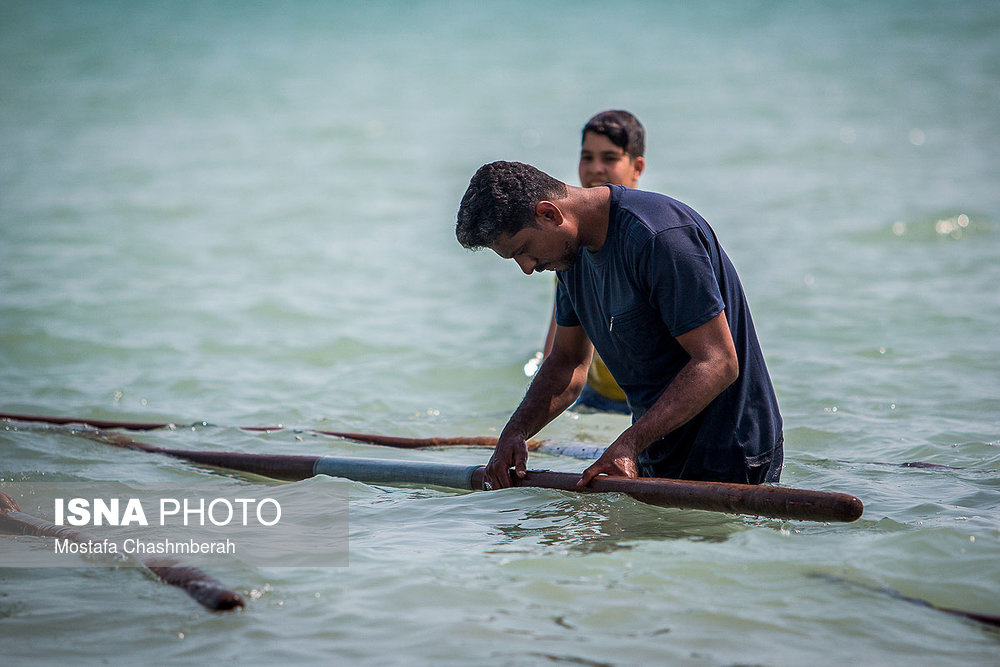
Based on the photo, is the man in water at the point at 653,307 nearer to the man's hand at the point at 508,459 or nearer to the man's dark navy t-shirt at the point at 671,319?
the man's dark navy t-shirt at the point at 671,319

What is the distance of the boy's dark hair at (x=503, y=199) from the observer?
3275mm

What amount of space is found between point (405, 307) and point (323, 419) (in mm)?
4216

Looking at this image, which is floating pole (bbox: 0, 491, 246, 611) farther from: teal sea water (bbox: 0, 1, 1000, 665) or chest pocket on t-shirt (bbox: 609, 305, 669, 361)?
chest pocket on t-shirt (bbox: 609, 305, 669, 361)

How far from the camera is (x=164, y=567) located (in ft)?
11.1

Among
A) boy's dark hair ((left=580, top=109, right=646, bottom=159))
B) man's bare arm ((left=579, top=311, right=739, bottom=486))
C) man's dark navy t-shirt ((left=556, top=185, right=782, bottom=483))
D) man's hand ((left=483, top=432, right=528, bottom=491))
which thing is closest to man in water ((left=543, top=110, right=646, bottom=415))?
boy's dark hair ((left=580, top=109, right=646, bottom=159))

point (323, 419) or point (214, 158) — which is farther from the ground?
point (214, 158)

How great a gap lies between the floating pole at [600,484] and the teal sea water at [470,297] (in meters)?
0.08

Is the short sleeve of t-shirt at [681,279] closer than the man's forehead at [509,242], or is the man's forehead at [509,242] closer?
the short sleeve of t-shirt at [681,279]

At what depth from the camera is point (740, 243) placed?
1248 cm

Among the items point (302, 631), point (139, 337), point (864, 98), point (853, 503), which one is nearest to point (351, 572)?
point (302, 631)

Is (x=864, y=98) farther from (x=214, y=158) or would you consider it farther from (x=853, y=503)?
(x=853, y=503)

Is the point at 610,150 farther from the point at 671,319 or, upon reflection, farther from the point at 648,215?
the point at 671,319

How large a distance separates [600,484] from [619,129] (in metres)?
2.44

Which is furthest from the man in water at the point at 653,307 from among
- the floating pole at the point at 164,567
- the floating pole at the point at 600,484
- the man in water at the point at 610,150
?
the man in water at the point at 610,150
